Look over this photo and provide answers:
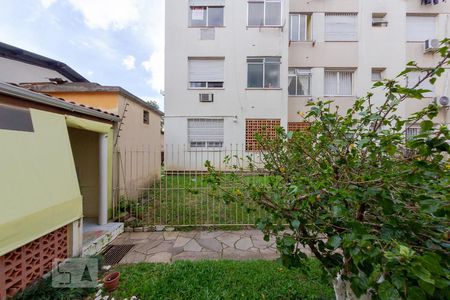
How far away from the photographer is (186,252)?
4211 millimetres

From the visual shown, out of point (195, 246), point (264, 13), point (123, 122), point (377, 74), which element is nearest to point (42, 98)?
point (123, 122)

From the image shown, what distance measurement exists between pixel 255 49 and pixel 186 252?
438 inches

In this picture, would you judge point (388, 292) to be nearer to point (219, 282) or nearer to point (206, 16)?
point (219, 282)

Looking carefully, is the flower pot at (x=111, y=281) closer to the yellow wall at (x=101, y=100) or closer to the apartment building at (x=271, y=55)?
the yellow wall at (x=101, y=100)

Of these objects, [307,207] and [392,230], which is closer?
[392,230]

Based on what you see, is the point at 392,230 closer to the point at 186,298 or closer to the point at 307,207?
the point at 307,207

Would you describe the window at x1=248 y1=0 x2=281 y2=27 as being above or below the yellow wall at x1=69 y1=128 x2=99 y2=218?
above

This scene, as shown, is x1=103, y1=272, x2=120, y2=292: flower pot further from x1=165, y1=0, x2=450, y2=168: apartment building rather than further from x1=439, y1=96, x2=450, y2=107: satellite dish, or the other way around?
x1=439, y1=96, x2=450, y2=107: satellite dish

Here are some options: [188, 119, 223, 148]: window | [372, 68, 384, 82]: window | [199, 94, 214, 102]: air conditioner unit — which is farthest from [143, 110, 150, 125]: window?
[372, 68, 384, 82]: window

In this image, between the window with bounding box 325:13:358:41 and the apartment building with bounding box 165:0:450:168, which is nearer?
the apartment building with bounding box 165:0:450:168

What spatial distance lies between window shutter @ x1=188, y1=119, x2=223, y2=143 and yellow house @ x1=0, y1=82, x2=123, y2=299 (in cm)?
761

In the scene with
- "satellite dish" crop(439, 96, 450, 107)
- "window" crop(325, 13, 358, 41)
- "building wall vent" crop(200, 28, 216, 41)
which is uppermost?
"window" crop(325, 13, 358, 41)

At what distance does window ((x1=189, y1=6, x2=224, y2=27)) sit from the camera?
1179cm

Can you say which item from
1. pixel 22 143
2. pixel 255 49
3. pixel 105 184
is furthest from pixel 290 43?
pixel 22 143
